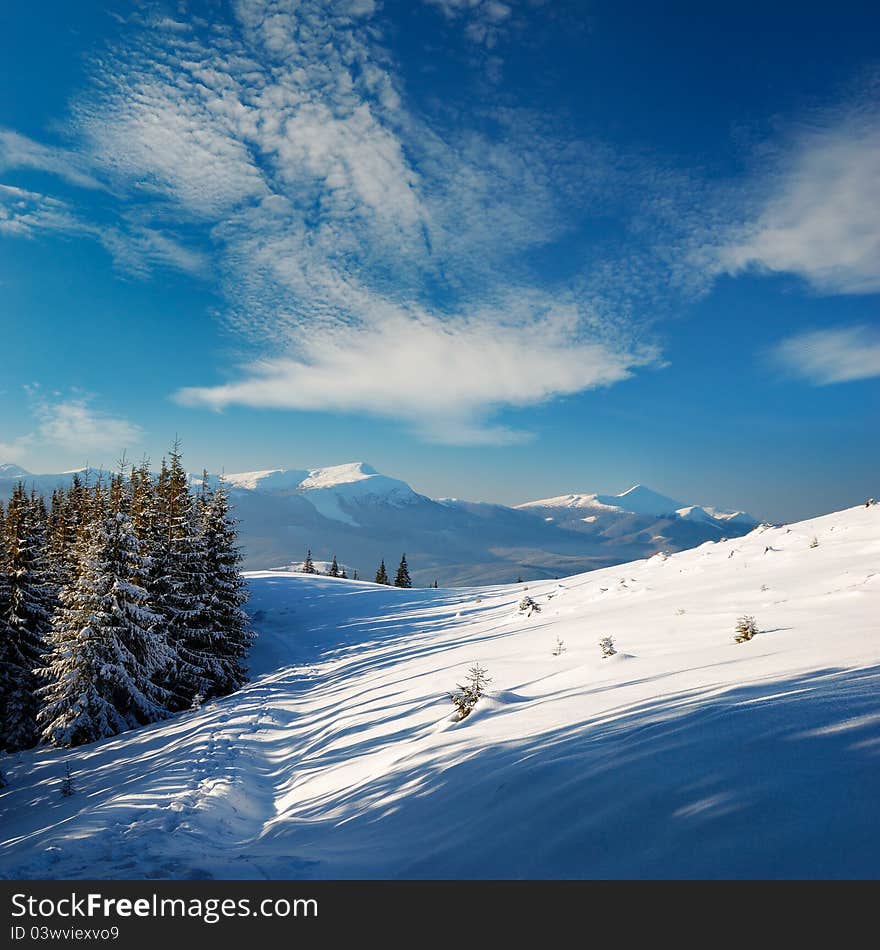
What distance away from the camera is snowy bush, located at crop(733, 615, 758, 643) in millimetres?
7574

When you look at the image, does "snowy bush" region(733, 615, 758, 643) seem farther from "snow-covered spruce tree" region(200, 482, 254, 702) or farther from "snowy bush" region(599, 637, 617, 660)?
"snow-covered spruce tree" region(200, 482, 254, 702)

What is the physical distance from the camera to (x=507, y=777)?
15.8 feet

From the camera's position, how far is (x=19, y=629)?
1939 cm

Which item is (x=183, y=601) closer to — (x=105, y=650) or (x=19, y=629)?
(x=105, y=650)

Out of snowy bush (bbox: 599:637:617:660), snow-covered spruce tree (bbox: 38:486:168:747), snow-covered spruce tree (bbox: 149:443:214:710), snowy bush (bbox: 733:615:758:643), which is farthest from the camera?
snow-covered spruce tree (bbox: 149:443:214:710)

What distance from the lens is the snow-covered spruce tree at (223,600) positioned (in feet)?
64.4

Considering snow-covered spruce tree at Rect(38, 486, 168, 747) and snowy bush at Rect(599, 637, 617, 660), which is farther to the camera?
snow-covered spruce tree at Rect(38, 486, 168, 747)

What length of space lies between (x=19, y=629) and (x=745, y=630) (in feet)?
85.2

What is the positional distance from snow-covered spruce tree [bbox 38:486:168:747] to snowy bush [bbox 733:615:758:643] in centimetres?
1840

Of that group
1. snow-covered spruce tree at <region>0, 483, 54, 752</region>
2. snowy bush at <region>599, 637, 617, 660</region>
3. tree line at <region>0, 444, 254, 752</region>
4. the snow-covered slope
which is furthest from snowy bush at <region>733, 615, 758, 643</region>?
snow-covered spruce tree at <region>0, 483, 54, 752</region>

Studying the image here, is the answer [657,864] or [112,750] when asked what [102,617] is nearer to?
[112,750]

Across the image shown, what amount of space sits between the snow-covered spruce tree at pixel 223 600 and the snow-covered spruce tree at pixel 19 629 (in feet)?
22.6

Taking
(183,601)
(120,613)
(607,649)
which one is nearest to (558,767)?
(607,649)
